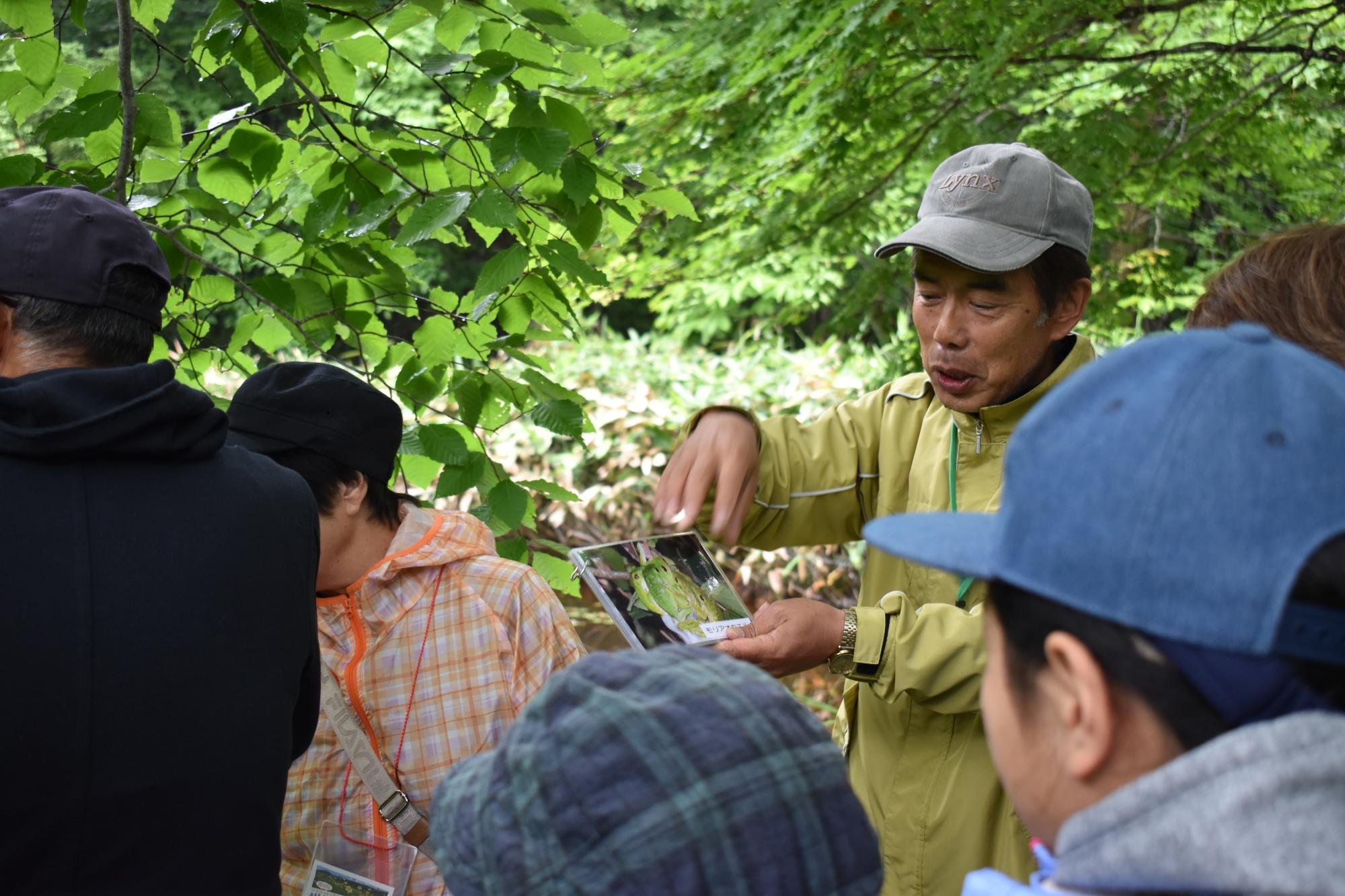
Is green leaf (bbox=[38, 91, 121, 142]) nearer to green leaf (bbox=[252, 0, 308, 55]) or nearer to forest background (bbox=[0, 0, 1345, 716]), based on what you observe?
forest background (bbox=[0, 0, 1345, 716])

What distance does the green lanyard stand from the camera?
2043mm

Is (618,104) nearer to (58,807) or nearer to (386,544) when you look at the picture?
(386,544)

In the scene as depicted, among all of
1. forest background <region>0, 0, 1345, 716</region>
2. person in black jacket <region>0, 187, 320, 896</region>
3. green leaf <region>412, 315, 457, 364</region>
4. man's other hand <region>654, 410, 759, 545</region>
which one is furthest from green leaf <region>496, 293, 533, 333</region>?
person in black jacket <region>0, 187, 320, 896</region>

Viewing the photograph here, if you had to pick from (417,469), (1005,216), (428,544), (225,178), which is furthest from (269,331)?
(1005,216)

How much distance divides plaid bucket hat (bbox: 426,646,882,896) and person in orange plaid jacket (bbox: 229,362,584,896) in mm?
1129

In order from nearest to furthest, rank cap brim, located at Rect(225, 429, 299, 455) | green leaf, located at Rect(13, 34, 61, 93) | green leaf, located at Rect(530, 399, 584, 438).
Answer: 1. cap brim, located at Rect(225, 429, 299, 455)
2. green leaf, located at Rect(13, 34, 61, 93)
3. green leaf, located at Rect(530, 399, 584, 438)

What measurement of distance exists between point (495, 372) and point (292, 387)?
33.8 inches

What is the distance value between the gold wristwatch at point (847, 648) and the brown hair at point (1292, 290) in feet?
2.47

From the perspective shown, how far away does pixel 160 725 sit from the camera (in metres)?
1.55

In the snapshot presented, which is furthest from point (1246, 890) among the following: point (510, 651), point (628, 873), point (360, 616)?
point (360, 616)

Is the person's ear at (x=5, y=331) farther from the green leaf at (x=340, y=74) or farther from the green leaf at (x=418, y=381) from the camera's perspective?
the green leaf at (x=340, y=74)

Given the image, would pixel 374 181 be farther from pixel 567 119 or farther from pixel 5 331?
pixel 5 331

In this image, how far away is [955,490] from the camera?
2.09 metres

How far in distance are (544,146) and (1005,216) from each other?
3.35ft
